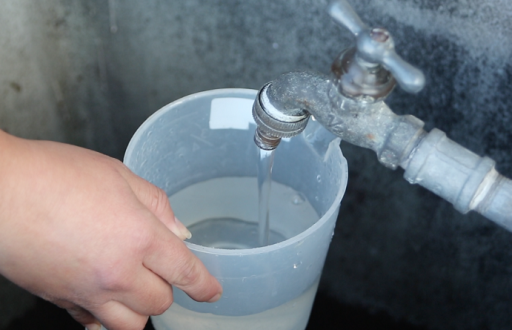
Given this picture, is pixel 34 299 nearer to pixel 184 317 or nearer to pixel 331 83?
pixel 184 317

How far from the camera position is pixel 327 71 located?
2.09 feet

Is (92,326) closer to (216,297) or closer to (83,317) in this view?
(83,317)

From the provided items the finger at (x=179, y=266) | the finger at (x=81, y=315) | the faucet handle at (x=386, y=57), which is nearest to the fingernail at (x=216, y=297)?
the finger at (x=179, y=266)

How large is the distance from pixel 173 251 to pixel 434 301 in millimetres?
504

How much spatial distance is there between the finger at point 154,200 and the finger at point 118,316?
0.08 metres

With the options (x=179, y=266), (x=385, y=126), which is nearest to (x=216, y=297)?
(x=179, y=266)

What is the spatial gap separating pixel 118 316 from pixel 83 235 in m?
0.09

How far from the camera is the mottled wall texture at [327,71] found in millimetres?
564

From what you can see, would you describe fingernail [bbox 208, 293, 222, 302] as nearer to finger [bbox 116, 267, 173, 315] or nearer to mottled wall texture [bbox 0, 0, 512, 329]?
finger [bbox 116, 267, 173, 315]

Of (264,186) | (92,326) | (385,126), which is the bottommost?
(92,326)

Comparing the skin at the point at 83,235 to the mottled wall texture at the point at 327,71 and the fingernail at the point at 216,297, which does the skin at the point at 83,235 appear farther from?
the mottled wall texture at the point at 327,71

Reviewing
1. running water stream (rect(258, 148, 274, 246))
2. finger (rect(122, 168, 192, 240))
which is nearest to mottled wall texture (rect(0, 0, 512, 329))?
running water stream (rect(258, 148, 274, 246))

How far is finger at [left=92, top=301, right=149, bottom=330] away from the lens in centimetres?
46

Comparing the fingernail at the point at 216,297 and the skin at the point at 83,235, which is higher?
the skin at the point at 83,235
